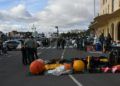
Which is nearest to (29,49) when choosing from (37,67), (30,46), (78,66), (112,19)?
(30,46)

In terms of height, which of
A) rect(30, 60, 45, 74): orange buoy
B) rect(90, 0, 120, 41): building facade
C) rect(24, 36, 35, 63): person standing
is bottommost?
rect(30, 60, 45, 74): orange buoy

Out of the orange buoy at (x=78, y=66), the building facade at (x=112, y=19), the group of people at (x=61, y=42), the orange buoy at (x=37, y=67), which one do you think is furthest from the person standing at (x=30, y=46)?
the group of people at (x=61, y=42)

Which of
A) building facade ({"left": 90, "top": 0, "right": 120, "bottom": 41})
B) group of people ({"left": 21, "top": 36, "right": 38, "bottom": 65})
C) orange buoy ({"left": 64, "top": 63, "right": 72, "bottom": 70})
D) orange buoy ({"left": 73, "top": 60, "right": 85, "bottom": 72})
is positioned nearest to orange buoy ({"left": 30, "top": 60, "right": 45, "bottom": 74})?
orange buoy ({"left": 64, "top": 63, "right": 72, "bottom": 70})

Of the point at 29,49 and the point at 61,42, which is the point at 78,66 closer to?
the point at 29,49

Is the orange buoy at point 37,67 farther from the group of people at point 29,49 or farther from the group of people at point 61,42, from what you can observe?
the group of people at point 61,42

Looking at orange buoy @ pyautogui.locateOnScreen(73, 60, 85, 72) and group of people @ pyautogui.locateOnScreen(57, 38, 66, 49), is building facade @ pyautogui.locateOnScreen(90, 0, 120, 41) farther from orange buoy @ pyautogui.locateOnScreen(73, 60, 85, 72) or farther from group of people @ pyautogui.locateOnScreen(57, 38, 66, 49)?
orange buoy @ pyautogui.locateOnScreen(73, 60, 85, 72)

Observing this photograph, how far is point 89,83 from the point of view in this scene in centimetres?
1530

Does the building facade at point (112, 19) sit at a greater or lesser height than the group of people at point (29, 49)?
greater

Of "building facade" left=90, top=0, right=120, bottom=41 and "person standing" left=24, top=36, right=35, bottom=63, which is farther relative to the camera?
"building facade" left=90, top=0, right=120, bottom=41

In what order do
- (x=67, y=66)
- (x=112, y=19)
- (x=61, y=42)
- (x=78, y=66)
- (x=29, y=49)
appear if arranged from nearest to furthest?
(x=67, y=66) → (x=78, y=66) → (x=29, y=49) → (x=61, y=42) → (x=112, y=19)

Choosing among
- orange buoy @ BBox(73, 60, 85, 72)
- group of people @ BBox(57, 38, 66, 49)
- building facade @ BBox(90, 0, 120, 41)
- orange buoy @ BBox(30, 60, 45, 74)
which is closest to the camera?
orange buoy @ BBox(30, 60, 45, 74)

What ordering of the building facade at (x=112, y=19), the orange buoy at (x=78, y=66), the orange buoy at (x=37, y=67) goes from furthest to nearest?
the building facade at (x=112, y=19) → the orange buoy at (x=78, y=66) → the orange buoy at (x=37, y=67)

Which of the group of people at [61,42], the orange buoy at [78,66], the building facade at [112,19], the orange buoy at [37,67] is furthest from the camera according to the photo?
the group of people at [61,42]

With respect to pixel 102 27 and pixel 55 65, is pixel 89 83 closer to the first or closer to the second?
pixel 55 65
